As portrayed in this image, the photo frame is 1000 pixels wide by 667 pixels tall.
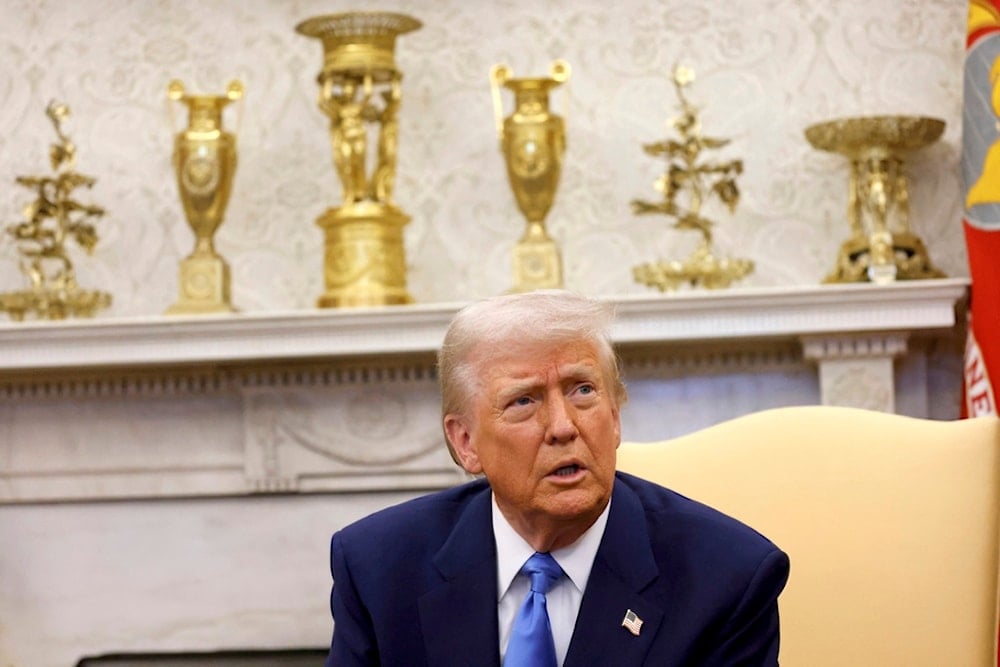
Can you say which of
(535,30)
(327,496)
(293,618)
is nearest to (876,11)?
(535,30)

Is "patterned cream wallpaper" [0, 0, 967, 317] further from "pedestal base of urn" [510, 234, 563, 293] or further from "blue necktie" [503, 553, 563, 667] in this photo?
"blue necktie" [503, 553, 563, 667]

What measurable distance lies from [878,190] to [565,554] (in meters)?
2.27

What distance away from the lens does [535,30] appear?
4.48 m

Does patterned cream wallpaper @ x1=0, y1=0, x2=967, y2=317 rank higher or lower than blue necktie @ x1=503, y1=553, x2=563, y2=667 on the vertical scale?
higher

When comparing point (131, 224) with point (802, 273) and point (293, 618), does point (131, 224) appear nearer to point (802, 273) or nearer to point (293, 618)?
point (293, 618)

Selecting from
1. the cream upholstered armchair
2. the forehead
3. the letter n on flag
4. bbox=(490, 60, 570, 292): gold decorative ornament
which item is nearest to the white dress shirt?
the forehead

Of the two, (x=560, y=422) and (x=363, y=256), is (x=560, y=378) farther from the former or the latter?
(x=363, y=256)

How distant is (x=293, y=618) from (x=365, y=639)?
248 centimetres

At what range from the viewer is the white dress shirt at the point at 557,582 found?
2.03 m

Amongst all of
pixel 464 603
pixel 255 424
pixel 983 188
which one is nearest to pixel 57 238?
pixel 255 424

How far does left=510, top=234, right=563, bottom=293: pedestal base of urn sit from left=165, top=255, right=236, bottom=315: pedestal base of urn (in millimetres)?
827

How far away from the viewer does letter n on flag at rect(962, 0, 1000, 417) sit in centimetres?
363

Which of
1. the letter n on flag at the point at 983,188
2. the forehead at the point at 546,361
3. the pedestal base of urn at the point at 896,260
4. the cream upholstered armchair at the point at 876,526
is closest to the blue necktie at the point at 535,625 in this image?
the forehead at the point at 546,361

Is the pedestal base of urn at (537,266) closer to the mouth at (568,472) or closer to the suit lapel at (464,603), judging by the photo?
the suit lapel at (464,603)
